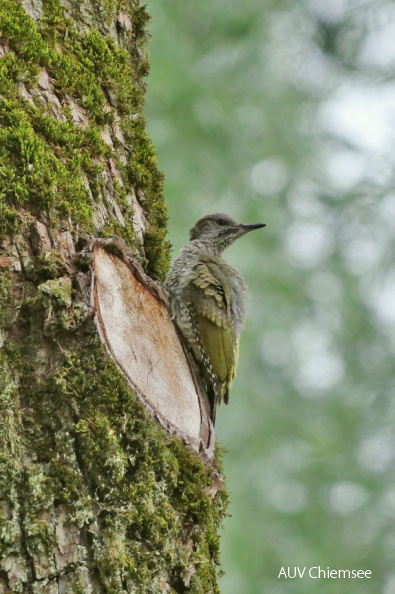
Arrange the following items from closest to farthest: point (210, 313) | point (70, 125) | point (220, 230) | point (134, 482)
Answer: point (134, 482) → point (70, 125) → point (210, 313) → point (220, 230)

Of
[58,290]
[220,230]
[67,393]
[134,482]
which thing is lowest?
[134,482]

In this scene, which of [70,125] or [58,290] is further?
[70,125]

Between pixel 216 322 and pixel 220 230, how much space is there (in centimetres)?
168

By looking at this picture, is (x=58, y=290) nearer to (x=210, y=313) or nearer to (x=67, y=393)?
(x=67, y=393)

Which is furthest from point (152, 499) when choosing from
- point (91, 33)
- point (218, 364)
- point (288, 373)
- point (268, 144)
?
point (268, 144)

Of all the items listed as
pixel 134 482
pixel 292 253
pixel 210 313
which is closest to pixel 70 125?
pixel 210 313

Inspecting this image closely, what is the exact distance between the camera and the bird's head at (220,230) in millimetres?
5539

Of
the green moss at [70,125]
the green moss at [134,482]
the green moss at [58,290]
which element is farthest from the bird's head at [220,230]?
the green moss at [134,482]

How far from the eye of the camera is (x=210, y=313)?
3.99 metres

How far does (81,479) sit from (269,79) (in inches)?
278

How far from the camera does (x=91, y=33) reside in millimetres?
3678

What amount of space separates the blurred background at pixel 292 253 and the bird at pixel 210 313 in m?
2.90

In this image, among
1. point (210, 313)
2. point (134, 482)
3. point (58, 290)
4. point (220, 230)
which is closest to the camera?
point (134, 482)

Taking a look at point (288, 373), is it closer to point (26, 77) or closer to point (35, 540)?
point (26, 77)
